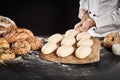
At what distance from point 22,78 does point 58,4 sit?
673 mm

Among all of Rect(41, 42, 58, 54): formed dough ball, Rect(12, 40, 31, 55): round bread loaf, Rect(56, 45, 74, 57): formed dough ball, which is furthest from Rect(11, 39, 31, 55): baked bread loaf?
Rect(56, 45, 74, 57): formed dough ball

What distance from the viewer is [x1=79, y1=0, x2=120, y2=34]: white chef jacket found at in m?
1.99

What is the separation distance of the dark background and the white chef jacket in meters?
0.10

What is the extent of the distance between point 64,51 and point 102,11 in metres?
0.50

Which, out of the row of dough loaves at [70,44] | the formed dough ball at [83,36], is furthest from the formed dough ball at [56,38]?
the formed dough ball at [83,36]

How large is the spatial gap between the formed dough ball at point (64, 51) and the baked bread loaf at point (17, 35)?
30cm

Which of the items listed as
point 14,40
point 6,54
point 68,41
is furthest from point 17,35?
point 68,41

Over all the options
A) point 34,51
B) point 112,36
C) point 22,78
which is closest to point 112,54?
point 112,36

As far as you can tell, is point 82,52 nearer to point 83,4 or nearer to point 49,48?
point 49,48

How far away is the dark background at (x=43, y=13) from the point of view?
1.97 metres

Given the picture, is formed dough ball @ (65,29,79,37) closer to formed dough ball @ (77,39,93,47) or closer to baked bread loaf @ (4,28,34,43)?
formed dough ball @ (77,39,93,47)

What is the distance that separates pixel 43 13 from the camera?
1.98 m

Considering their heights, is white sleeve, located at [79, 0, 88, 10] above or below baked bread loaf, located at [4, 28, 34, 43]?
above

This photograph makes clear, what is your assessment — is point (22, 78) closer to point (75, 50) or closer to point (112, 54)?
point (75, 50)
